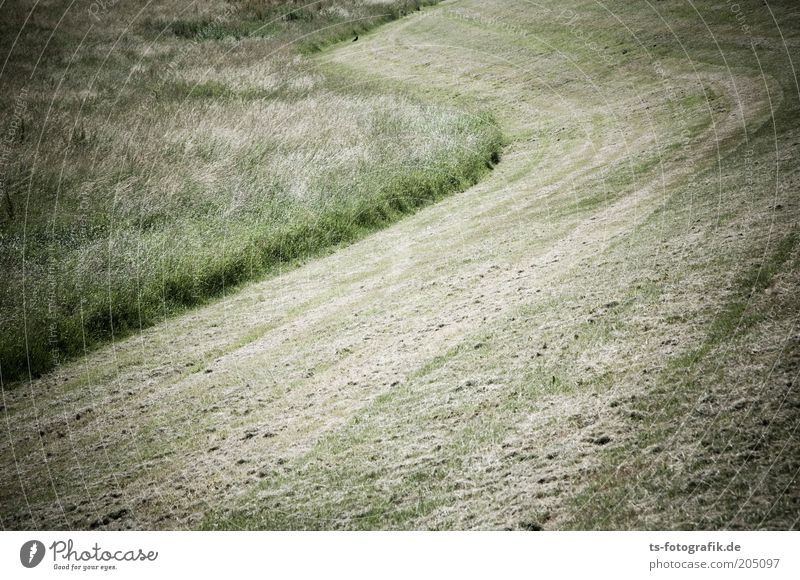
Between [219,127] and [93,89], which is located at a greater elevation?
[93,89]

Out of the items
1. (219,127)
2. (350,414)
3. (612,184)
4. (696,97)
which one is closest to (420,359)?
(350,414)

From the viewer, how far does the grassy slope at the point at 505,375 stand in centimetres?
383

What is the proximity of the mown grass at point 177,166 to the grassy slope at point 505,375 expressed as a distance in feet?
2.05

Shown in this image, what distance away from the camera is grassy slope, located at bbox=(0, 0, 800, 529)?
12.6ft

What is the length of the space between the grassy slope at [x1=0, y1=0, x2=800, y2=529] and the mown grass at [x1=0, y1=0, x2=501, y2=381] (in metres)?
0.62

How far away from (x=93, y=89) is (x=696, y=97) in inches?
400

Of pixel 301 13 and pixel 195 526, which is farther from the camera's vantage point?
pixel 301 13

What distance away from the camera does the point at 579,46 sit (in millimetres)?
11875

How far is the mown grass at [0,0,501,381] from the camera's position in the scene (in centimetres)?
651

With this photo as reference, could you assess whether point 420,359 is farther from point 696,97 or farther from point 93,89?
point 93,89

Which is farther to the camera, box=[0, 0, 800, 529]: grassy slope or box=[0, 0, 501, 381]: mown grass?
box=[0, 0, 501, 381]: mown grass

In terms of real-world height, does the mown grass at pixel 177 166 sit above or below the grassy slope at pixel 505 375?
above

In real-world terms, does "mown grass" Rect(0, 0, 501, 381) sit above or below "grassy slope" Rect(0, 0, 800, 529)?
above

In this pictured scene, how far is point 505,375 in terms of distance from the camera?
4.66m
